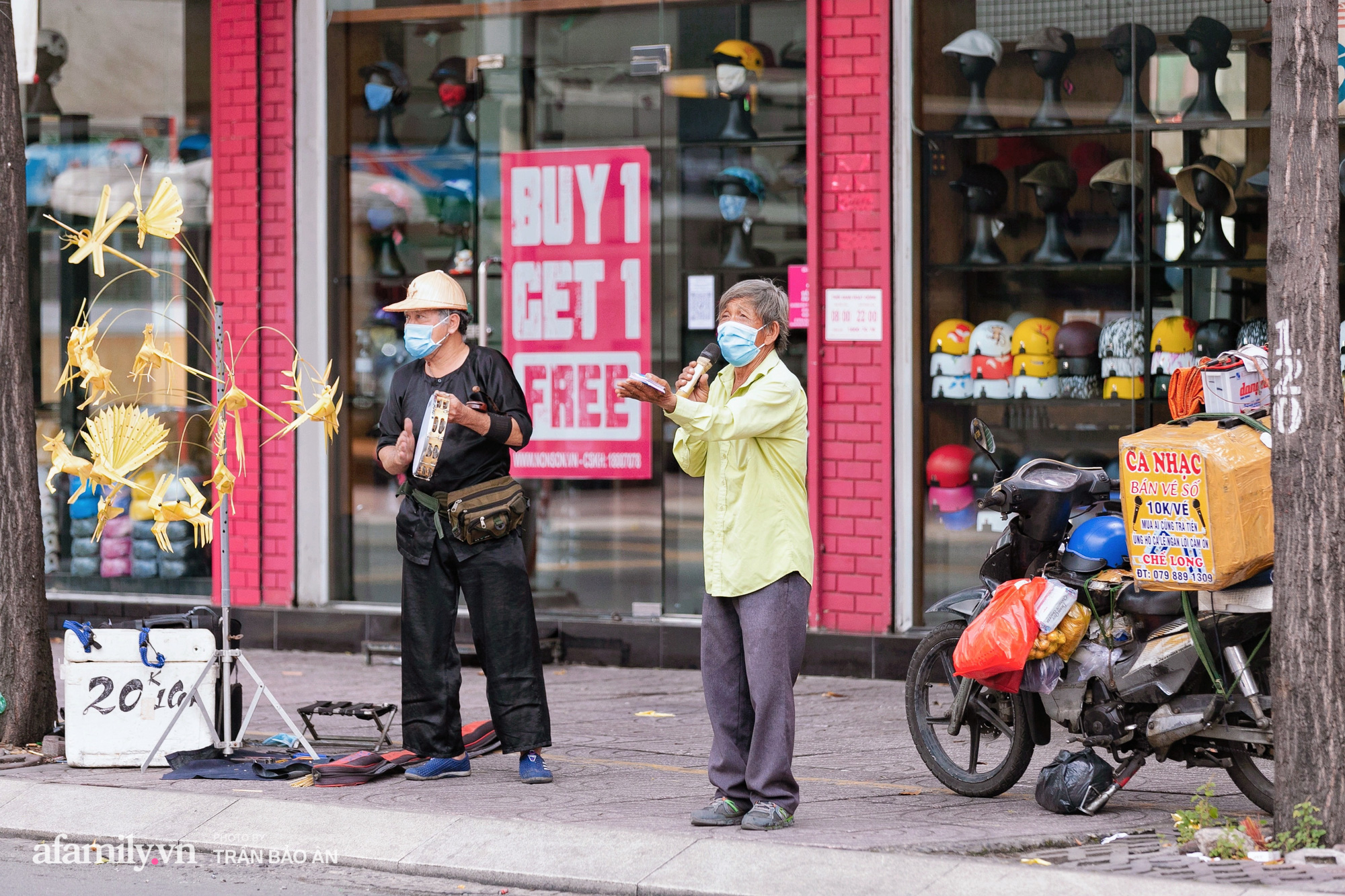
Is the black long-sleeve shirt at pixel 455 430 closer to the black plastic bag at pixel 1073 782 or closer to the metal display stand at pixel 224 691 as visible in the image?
the metal display stand at pixel 224 691

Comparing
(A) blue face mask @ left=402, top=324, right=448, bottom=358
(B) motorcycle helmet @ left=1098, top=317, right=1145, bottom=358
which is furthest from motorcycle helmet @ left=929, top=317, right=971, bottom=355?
(A) blue face mask @ left=402, top=324, right=448, bottom=358

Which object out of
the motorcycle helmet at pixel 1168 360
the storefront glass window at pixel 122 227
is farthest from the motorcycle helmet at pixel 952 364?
the storefront glass window at pixel 122 227

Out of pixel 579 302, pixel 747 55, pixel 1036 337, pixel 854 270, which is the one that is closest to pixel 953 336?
pixel 1036 337

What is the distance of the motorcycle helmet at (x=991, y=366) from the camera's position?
10203mm

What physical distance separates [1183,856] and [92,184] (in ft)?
30.0

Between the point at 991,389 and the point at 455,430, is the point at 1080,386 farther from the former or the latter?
the point at 455,430

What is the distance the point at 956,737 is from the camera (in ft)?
23.9

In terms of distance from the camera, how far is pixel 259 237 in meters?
11.5

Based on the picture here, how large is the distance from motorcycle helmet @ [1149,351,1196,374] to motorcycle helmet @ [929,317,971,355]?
1062 millimetres

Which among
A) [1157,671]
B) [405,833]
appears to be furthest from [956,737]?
[405,833]

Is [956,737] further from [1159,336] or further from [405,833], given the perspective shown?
[1159,336]

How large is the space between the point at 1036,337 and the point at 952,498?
1.06 m

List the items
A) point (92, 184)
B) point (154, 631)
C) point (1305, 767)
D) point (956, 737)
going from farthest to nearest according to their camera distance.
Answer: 1. point (92, 184)
2. point (154, 631)
3. point (956, 737)
4. point (1305, 767)

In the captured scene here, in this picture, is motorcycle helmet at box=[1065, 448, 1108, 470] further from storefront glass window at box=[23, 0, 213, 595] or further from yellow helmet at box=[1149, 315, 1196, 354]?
storefront glass window at box=[23, 0, 213, 595]
